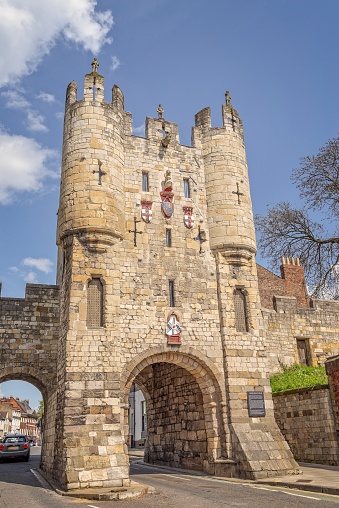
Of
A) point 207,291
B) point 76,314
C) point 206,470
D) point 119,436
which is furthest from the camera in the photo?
point 207,291

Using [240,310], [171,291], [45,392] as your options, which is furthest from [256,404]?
[45,392]

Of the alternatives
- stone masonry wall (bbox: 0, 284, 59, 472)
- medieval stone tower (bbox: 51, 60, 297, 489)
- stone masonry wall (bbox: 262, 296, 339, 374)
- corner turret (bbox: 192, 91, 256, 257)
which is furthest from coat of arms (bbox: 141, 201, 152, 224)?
stone masonry wall (bbox: 262, 296, 339, 374)

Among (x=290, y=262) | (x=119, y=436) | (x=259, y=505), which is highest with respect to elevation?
(x=290, y=262)

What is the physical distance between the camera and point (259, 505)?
7969 mm

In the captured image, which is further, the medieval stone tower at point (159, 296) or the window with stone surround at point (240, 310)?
the window with stone surround at point (240, 310)

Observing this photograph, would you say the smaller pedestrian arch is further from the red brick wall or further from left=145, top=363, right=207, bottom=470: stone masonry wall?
the red brick wall

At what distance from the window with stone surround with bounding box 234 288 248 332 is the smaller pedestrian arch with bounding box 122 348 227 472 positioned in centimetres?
169

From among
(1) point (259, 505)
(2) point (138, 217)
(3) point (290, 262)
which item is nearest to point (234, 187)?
(2) point (138, 217)

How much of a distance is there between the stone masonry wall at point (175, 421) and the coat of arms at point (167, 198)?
5554 mm

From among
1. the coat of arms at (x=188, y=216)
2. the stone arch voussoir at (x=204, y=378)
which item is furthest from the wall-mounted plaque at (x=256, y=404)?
the coat of arms at (x=188, y=216)

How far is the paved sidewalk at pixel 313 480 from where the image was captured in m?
9.55

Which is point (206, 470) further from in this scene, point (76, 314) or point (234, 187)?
point (234, 187)

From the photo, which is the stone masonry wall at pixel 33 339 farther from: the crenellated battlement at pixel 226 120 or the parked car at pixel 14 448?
the crenellated battlement at pixel 226 120

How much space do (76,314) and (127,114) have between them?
7.71 metres
